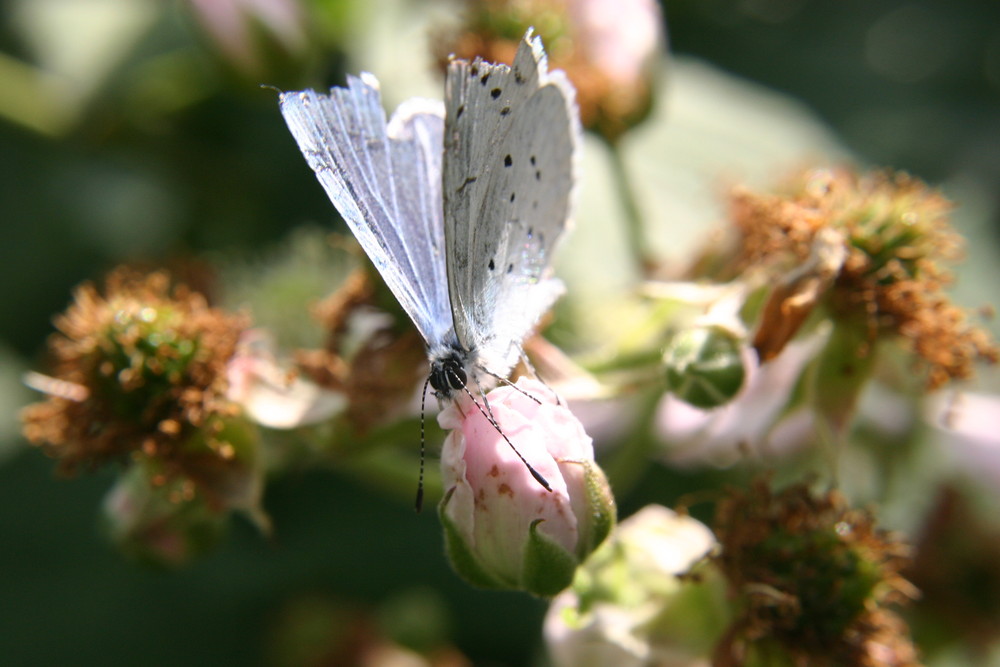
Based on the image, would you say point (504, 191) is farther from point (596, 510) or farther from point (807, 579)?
point (807, 579)

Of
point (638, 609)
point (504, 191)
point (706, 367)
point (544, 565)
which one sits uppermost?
point (504, 191)

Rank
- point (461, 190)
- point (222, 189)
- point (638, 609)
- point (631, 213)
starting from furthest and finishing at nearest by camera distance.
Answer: point (222, 189) < point (631, 213) < point (638, 609) < point (461, 190)

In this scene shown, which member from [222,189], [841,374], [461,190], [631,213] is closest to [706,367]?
[841,374]

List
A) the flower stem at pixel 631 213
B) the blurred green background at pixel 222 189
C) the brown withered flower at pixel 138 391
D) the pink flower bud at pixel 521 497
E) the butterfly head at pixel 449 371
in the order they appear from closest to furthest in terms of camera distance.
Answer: the pink flower bud at pixel 521 497 < the butterfly head at pixel 449 371 < the brown withered flower at pixel 138 391 < the flower stem at pixel 631 213 < the blurred green background at pixel 222 189

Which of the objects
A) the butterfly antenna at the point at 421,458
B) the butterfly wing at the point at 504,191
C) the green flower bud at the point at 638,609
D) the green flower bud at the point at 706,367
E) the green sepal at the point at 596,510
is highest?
the butterfly wing at the point at 504,191

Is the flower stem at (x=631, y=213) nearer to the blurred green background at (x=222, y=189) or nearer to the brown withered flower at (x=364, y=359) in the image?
the blurred green background at (x=222, y=189)

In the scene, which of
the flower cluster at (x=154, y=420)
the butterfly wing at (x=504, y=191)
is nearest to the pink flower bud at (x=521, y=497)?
the butterfly wing at (x=504, y=191)

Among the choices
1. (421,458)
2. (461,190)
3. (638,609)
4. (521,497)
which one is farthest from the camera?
(421,458)
